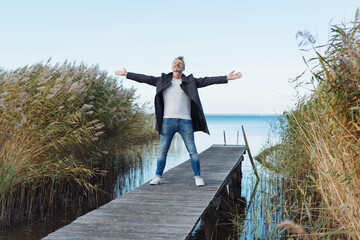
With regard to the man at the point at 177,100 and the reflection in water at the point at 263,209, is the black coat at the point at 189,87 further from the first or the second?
the reflection in water at the point at 263,209

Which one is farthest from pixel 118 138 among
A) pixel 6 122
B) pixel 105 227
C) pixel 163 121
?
pixel 105 227

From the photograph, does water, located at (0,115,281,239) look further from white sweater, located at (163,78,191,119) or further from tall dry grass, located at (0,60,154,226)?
white sweater, located at (163,78,191,119)

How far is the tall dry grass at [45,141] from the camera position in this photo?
5.93 m

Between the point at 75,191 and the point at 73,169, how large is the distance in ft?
3.17

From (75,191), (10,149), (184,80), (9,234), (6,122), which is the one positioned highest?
(184,80)

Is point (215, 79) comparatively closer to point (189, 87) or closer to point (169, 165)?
point (189, 87)

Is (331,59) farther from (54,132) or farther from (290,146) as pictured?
(54,132)

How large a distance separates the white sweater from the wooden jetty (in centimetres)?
114

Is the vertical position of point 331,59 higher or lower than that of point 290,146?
higher

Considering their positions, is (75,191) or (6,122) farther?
(75,191)

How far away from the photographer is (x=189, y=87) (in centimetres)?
527

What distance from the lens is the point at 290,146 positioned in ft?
24.6

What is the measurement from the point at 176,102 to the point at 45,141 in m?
2.79

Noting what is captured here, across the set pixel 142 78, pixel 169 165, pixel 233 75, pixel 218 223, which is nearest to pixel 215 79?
pixel 233 75
